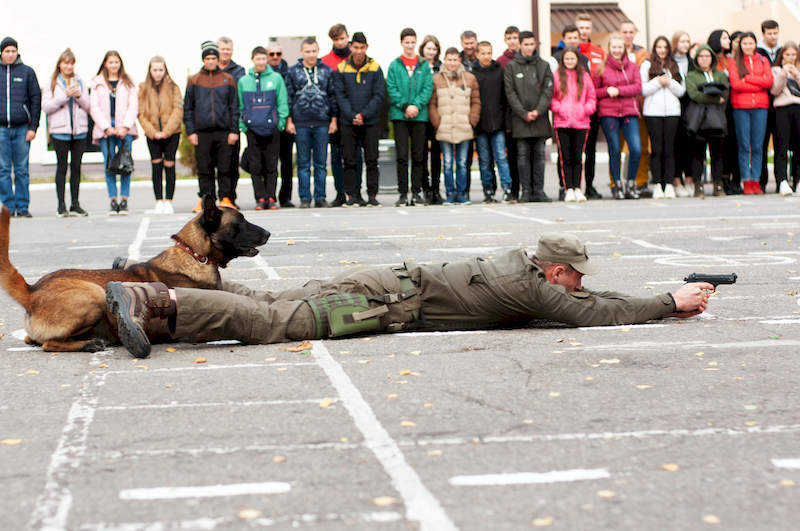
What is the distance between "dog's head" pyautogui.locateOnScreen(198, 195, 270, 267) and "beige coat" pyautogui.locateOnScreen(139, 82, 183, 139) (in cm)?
1019

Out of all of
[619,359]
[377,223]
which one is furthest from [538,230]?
[619,359]

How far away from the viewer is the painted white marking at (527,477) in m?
4.43

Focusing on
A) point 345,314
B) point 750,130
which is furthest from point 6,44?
point 345,314

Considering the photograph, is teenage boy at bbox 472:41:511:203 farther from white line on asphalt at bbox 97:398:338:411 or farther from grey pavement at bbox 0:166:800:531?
white line on asphalt at bbox 97:398:338:411

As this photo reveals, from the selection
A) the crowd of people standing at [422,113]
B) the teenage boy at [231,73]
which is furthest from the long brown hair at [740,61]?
the teenage boy at [231,73]

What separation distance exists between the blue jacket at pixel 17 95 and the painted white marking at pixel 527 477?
14294 mm

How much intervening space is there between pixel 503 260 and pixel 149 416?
265 cm

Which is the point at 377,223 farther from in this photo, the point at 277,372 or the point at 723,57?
the point at 277,372

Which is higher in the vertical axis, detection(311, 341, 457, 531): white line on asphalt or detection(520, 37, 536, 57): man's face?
detection(520, 37, 536, 57): man's face

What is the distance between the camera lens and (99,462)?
15.6 ft

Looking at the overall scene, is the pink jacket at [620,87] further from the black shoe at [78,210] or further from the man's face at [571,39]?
the black shoe at [78,210]

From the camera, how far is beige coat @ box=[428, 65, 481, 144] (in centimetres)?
1841

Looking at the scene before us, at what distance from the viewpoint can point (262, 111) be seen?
1794 cm

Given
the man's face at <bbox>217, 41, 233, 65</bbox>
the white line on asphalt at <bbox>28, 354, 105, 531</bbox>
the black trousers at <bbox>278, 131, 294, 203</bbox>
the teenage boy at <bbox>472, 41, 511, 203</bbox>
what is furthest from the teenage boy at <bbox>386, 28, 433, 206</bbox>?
the white line on asphalt at <bbox>28, 354, 105, 531</bbox>
